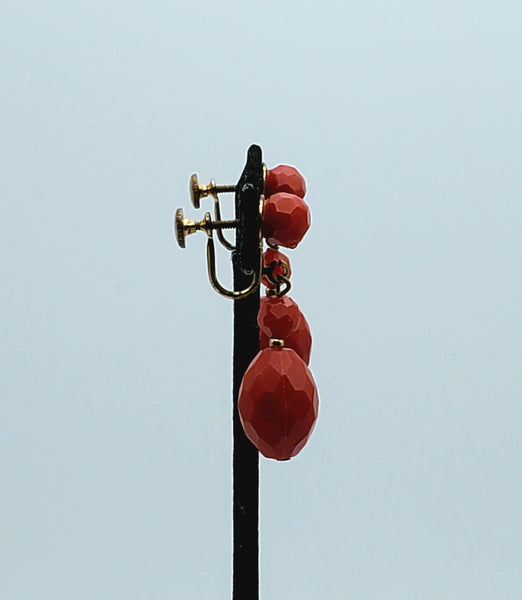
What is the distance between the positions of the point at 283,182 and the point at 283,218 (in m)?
0.07

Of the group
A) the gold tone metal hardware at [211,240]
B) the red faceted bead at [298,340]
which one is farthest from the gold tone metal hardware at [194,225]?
the red faceted bead at [298,340]

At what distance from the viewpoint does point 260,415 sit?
97cm

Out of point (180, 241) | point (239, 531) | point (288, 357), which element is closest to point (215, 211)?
point (180, 241)

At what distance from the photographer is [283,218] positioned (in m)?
1.01

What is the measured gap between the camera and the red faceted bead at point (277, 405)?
0.97m

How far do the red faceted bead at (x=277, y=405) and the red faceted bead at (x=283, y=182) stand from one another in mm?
178

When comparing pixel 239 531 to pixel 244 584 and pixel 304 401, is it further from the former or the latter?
pixel 304 401

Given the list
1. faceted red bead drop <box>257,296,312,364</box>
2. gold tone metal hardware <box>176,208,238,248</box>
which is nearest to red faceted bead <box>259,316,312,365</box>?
faceted red bead drop <box>257,296,312,364</box>

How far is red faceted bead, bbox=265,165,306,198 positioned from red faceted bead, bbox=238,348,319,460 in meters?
0.18

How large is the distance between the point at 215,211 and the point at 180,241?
0.19 feet

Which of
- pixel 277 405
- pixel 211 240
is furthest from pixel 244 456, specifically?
pixel 211 240

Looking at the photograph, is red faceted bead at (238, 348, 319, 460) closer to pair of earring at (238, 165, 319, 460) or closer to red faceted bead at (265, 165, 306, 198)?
pair of earring at (238, 165, 319, 460)

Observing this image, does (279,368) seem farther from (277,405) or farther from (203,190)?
(203,190)

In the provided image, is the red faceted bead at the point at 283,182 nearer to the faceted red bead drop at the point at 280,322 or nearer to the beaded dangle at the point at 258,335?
the beaded dangle at the point at 258,335
